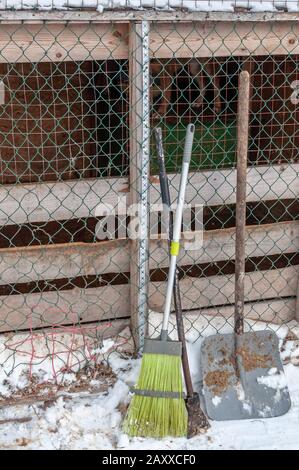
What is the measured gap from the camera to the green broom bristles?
326 cm

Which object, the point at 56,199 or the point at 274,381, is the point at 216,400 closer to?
the point at 274,381

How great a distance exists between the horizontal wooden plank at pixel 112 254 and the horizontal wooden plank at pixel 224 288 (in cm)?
13

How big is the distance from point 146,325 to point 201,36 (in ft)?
5.15

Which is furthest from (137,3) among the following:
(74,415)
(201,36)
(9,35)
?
(74,415)

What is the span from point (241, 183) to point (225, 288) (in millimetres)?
881

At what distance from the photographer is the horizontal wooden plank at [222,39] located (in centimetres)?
341

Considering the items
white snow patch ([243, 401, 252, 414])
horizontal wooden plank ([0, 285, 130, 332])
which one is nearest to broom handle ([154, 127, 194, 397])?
white snow patch ([243, 401, 252, 414])

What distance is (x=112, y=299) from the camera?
3.84 meters

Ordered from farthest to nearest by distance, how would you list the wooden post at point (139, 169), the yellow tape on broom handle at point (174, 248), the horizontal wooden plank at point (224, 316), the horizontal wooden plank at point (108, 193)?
the horizontal wooden plank at point (224, 316), the horizontal wooden plank at point (108, 193), the wooden post at point (139, 169), the yellow tape on broom handle at point (174, 248)

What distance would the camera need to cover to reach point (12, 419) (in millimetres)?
3414

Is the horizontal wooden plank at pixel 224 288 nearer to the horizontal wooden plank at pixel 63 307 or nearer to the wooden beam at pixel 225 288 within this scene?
the wooden beam at pixel 225 288

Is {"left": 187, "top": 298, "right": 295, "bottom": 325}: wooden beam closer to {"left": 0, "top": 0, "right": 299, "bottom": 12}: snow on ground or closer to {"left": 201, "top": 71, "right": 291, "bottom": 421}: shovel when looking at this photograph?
{"left": 201, "top": 71, "right": 291, "bottom": 421}: shovel

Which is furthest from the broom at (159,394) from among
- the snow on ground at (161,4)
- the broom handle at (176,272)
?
the snow on ground at (161,4)
